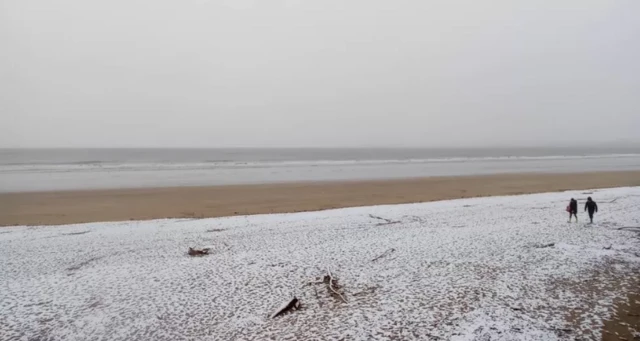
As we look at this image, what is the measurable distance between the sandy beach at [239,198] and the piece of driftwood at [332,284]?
16.1 metres

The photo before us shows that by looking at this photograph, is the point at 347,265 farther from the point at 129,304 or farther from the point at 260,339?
the point at 129,304

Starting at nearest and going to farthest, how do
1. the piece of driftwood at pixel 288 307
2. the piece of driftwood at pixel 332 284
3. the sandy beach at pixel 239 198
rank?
1. the piece of driftwood at pixel 288 307
2. the piece of driftwood at pixel 332 284
3. the sandy beach at pixel 239 198

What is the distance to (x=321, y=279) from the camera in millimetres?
13594

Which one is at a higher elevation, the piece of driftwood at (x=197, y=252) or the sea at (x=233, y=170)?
the sea at (x=233, y=170)

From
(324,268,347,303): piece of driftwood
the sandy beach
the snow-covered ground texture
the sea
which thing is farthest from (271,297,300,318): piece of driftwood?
the sea

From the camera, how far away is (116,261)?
53.8ft

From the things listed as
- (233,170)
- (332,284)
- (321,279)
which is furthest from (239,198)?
(233,170)

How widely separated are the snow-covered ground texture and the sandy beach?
6250 mm

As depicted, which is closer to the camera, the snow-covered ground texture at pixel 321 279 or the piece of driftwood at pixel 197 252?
the snow-covered ground texture at pixel 321 279

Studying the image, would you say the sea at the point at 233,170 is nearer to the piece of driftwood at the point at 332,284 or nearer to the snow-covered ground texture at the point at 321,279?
the snow-covered ground texture at the point at 321,279

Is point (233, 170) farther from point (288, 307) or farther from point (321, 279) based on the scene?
point (288, 307)

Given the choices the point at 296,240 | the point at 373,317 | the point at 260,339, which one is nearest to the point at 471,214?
the point at 296,240

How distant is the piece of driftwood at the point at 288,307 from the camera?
1117cm

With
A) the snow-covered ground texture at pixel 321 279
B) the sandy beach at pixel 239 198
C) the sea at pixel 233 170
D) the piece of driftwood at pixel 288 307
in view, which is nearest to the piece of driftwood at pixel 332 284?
the snow-covered ground texture at pixel 321 279
